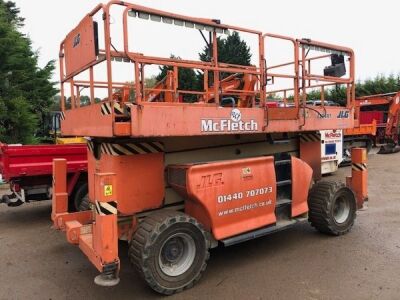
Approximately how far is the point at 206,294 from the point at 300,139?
116 inches

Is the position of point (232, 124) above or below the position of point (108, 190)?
above

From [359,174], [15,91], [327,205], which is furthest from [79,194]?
[15,91]

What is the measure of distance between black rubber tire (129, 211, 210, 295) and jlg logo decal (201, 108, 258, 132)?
983mm

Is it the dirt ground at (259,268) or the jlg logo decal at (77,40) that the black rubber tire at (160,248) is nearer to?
the dirt ground at (259,268)

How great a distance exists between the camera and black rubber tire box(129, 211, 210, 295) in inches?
156

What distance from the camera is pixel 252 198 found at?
480 centimetres

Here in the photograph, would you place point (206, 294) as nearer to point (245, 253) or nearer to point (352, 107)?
point (245, 253)

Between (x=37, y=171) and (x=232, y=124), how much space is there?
3.95m

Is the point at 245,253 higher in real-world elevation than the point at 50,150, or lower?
lower

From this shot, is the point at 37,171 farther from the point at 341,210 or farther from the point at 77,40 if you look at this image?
the point at 341,210

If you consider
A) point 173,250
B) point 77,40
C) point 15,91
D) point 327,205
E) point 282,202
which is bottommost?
point 173,250

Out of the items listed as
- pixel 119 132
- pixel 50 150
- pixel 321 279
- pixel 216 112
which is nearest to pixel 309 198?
pixel 321 279

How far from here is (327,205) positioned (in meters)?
5.69

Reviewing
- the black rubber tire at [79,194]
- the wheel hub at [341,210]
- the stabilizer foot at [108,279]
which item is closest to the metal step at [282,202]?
the wheel hub at [341,210]
